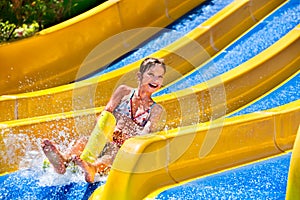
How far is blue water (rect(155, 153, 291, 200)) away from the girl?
1.62ft

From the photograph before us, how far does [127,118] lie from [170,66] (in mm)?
1752

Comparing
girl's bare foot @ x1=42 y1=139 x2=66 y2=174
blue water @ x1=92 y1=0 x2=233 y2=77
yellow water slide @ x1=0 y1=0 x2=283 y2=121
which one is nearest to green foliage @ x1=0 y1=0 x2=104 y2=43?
yellow water slide @ x1=0 y1=0 x2=283 y2=121

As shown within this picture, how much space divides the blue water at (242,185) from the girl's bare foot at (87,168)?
0.48 meters

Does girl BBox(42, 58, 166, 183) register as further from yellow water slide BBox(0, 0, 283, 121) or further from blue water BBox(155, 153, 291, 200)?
yellow water slide BBox(0, 0, 283, 121)

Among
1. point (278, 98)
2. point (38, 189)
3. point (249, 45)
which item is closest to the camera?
point (38, 189)

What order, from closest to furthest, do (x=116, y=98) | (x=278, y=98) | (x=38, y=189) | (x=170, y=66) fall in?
(x=38, y=189), (x=116, y=98), (x=278, y=98), (x=170, y=66)

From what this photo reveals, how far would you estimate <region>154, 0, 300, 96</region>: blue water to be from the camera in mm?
6098

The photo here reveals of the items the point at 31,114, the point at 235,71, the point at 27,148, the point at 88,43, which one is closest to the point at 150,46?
the point at 88,43

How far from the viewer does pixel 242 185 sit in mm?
4156

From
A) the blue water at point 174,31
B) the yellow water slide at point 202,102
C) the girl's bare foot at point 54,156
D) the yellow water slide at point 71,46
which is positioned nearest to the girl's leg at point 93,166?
the girl's bare foot at point 54,156

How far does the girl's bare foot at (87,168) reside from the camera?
4.23 metres

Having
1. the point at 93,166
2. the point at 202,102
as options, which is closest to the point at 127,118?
the point at 93,166

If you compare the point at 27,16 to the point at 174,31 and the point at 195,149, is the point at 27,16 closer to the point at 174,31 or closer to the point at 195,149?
the point at 174,31

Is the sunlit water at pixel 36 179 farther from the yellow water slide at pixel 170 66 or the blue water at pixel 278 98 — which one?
the blue water at pixel 278 98
